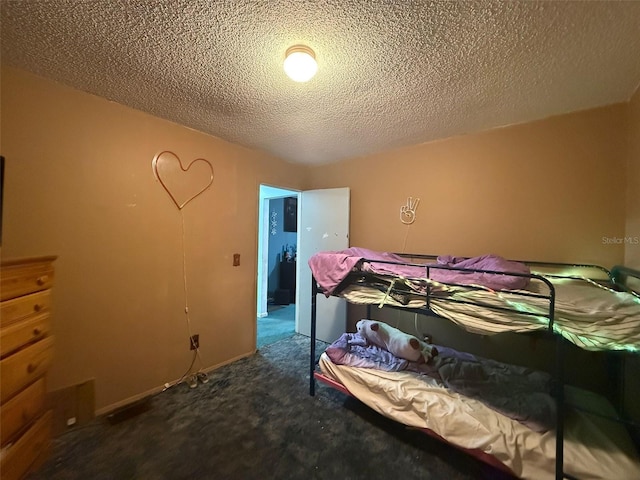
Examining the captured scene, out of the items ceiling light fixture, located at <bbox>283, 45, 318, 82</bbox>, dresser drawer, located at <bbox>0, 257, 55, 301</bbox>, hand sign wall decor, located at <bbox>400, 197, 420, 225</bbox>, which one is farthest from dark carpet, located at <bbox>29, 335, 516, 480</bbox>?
ceiling light fixture, located at <bbox>283, 45, 318, 82</bbox>

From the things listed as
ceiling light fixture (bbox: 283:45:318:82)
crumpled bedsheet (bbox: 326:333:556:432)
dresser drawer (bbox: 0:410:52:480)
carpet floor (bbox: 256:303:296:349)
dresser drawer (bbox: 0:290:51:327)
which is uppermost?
ceiling light fixture (bbox: 283:45:318:82)

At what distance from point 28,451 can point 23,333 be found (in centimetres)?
65

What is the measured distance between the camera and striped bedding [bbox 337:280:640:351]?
1067 millimetres

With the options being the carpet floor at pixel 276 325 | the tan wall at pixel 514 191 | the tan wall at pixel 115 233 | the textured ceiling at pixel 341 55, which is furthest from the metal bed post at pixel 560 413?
the carpet floor at pixel 276 325

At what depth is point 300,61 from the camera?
1.29 metres

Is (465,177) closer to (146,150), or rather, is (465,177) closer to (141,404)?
(146,150)

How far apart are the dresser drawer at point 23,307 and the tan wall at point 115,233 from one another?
1.06ft

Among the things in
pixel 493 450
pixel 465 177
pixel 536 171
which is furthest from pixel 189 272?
pixel 536 171

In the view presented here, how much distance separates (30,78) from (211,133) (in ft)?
3.70

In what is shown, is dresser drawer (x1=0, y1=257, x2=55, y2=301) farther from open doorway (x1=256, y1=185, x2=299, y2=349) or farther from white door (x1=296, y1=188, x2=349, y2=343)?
open doorway (x1=256, y1=185, x2=299, y2=349)

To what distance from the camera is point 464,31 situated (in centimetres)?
119

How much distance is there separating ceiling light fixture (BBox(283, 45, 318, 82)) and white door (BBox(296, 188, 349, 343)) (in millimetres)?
1806

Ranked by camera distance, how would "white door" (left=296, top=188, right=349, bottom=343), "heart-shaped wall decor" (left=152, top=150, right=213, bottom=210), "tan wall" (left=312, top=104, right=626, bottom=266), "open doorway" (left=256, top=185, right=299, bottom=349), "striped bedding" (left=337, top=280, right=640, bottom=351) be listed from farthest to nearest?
1. "open doorway" (left=256, top=185, right=299, bottom=349)
2. "white door" (left=296, top=188, right=349, bottom=343)
3. "heart-shaped wall decor" (left=152, top=150, right=213, bottom=210)
4. "tan wall" (left=312, top=104, right=626, bottom=266)
5. "striped bedding" (left=337, top=280, right=640, bottom=351)

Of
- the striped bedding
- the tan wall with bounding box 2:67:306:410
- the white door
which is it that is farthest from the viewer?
the white door
